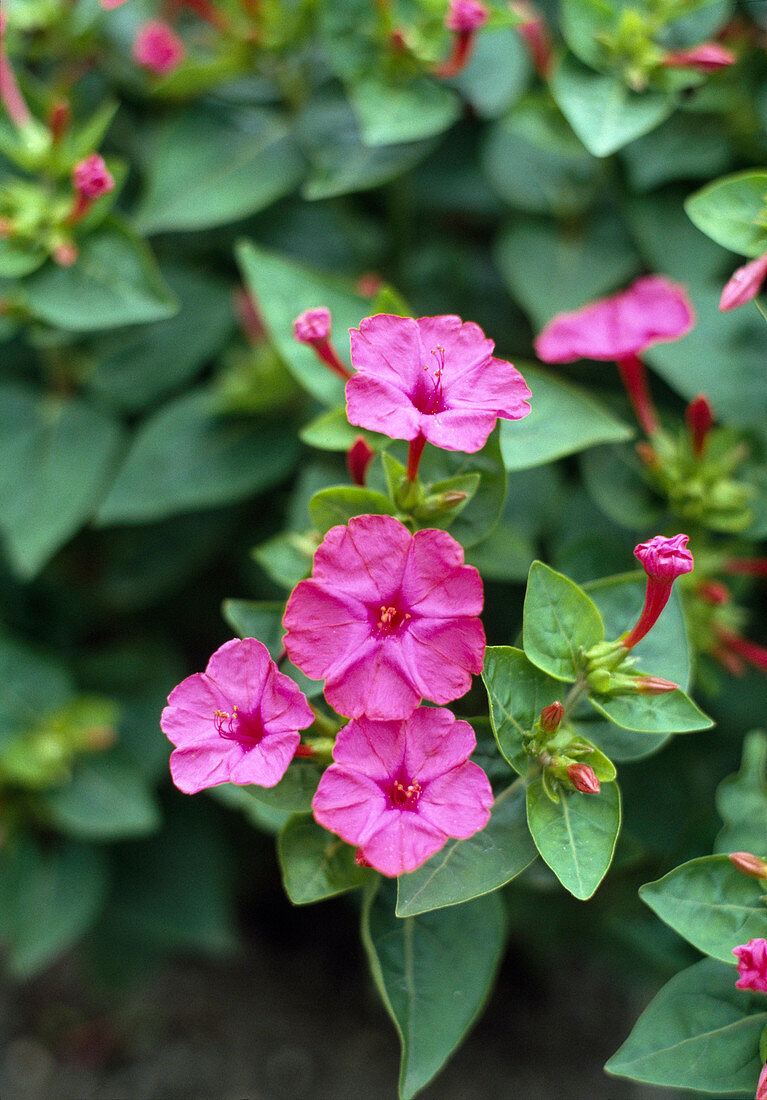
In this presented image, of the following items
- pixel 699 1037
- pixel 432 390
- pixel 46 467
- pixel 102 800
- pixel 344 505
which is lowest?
pixel 102 800

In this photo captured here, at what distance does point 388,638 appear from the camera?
86cm

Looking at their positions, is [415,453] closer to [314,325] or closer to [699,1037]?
[314,325]

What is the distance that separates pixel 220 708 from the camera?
888 mm

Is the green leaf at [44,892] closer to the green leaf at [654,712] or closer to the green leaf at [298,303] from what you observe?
the green leaf at [298,303]

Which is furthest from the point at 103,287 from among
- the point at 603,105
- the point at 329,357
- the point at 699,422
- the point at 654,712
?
the point at 654,712

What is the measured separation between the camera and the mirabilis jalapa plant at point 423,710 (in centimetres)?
83

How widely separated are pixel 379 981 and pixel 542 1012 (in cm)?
132

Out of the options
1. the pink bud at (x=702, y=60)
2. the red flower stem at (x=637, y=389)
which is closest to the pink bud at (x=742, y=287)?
the red flower stem at (x=637, y=389)

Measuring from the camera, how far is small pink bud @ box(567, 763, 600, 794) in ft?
2.90

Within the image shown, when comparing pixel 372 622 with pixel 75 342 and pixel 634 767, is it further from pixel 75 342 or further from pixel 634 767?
pixel 75 342

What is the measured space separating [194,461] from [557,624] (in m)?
0.81

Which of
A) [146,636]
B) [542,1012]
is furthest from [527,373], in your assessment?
[542,1012]

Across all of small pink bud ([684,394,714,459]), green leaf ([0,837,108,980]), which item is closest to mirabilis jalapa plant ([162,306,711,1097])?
small pink bud ([684,394,714,459])

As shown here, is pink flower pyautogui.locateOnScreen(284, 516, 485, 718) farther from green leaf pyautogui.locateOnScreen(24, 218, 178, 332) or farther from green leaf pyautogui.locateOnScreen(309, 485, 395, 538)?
green leaf pyautogui.locateOnScreen(24, 218, 178, 332)
